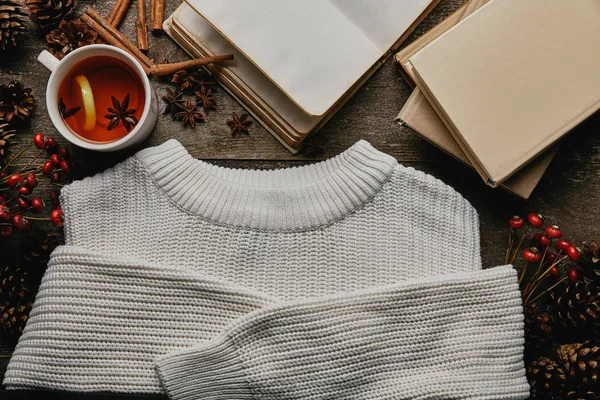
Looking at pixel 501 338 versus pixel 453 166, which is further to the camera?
pixel 453 166

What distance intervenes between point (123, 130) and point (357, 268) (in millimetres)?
456

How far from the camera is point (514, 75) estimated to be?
0.85 metres

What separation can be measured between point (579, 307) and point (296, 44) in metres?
0.65

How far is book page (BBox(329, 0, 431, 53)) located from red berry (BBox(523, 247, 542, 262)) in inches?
17.1

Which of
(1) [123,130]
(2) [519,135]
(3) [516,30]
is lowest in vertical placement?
(1) [123,130]

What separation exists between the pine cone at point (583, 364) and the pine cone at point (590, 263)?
0.36 feet

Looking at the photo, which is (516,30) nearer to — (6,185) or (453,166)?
(453,166)

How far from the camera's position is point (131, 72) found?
86 cm

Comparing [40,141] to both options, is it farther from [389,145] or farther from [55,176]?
[389,145]

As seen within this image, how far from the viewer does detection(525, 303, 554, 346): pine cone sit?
888 millimetres

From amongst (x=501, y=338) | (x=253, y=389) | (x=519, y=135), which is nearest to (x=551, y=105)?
(x=519, y=135)

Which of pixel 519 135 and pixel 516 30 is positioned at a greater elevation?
pixel 516 30

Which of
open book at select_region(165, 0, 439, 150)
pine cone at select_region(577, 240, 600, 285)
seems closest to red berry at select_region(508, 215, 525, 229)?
pine cone at select_region(577, 240, 600, 285)

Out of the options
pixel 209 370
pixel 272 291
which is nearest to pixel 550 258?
pixel 272 291
